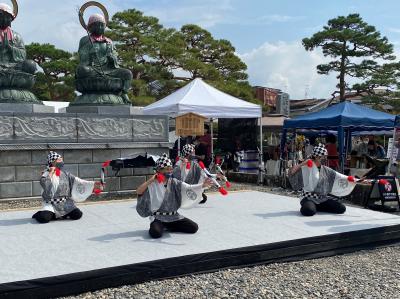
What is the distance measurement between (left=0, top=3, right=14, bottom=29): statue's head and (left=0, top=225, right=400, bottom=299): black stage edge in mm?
6813

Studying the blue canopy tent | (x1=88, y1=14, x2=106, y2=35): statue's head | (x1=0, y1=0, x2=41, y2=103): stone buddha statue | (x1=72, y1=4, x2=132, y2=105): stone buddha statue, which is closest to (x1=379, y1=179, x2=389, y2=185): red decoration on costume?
the blue canopy tent

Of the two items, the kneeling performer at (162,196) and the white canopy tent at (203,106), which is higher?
the white canopy tent at (203,106)

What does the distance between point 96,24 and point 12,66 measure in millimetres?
1886

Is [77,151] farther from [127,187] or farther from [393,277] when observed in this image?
[393,277]

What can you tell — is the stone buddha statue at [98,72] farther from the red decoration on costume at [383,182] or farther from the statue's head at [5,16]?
the red decoration on costume at [383,182]

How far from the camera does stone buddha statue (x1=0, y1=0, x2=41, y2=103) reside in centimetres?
857

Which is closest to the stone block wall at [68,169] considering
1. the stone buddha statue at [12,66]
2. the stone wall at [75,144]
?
the stone wall at [75,144]

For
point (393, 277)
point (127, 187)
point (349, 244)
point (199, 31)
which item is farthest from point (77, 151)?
point (199, 31)

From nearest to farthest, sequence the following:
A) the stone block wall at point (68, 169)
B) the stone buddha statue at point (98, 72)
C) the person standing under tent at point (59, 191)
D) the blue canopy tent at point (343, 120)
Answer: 1. the person standing under tent at point (59, 191)
2. the stone block wall at point (68, 169)
3. the stone buddha statue at point (98, 72)
4. the blue canopy tent at point (343, 120)

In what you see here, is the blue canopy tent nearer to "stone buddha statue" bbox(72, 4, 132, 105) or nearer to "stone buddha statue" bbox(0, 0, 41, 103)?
"stone buddha statue" bbox(72, 4, 132, 105)

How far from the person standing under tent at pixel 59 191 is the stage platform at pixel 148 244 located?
13 cm

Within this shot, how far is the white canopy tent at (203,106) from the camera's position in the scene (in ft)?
34.4

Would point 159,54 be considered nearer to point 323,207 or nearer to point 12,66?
point 12,66

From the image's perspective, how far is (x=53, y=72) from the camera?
67.1 feet
